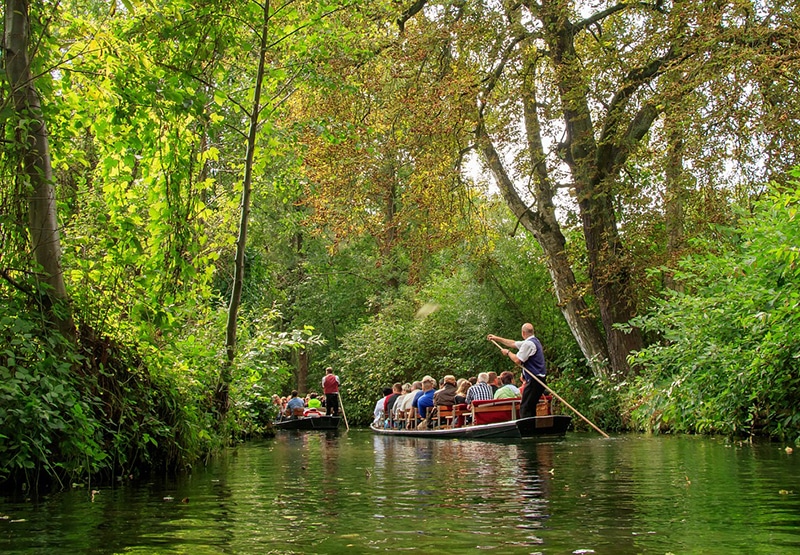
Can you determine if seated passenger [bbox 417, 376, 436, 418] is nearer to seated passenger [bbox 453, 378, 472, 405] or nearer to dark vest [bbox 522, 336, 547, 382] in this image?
seated passenger [bbox 453, 378, 472, 405]

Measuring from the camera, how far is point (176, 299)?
883 cm

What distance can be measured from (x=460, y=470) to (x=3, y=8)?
5929 mm

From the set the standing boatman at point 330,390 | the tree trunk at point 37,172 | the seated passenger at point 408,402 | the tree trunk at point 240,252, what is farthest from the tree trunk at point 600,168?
the tree trunk at point 37,172

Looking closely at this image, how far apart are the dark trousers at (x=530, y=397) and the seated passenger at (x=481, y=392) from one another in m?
1.11

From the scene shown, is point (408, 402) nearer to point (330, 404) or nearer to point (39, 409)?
point (330, 404)

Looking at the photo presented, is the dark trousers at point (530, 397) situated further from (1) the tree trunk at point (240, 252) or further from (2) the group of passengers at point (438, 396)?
(1) the tree trunk at point (240, 252)

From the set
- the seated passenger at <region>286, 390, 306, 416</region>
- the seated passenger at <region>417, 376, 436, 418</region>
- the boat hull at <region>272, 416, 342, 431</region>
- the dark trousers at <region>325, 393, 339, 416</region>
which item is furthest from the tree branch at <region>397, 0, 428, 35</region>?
the seated passenger at <region>286, 390, 306, 416</region>

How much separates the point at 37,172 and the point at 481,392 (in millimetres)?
11390

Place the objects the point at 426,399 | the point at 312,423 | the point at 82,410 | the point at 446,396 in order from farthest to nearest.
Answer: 1. the point at 312,423
2. the point at 426,399
3. the point at 446,396
4. the point at 82,410

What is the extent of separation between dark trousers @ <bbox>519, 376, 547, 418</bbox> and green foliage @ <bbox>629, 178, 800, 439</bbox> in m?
1.80

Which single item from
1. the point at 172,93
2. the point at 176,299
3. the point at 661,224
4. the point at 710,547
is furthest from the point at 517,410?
the point at 710,547

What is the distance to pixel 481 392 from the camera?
58.4 feet

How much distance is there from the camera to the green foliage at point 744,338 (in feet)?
38.3

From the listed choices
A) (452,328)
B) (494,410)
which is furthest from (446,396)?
(452,328)
